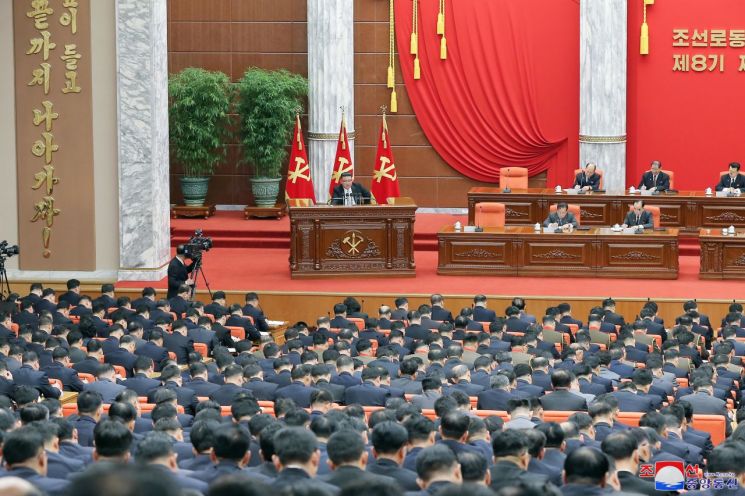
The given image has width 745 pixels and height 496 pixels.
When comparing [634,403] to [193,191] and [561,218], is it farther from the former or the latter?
[193,191]

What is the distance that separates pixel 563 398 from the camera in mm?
8234

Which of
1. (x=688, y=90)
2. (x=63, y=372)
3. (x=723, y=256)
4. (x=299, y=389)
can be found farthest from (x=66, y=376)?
(x=688, y=90)

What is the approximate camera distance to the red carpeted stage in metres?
14.6

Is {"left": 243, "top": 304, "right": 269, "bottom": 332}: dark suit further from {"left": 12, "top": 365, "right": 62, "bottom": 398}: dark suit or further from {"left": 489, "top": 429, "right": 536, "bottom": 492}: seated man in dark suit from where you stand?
{"left": 489, "top": 429, "right": 536, "bottom": 492}: seated man in dark suit

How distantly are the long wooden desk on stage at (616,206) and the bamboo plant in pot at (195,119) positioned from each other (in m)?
3.99

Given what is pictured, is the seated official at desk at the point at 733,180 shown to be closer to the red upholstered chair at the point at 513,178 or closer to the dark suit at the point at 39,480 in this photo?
the red upholstered chair at the point at 513,178

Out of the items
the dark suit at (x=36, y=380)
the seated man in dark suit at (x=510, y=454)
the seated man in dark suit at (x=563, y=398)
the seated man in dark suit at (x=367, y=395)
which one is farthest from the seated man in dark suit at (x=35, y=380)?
the seated man in dark suit at (x=510, y=454)

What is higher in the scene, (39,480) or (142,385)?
(39,480)

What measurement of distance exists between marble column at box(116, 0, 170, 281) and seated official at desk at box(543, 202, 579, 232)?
468cm

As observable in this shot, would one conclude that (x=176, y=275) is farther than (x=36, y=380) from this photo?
Yes

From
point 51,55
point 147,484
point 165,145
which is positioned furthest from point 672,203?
point 147,484

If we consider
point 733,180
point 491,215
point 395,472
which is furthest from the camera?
point 733,180

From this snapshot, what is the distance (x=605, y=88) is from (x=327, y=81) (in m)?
4.04

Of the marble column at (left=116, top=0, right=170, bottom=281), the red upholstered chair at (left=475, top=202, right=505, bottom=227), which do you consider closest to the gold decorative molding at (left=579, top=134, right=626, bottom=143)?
the red upholstered chair at (left=475, top=202, right=505, bottom=227)
